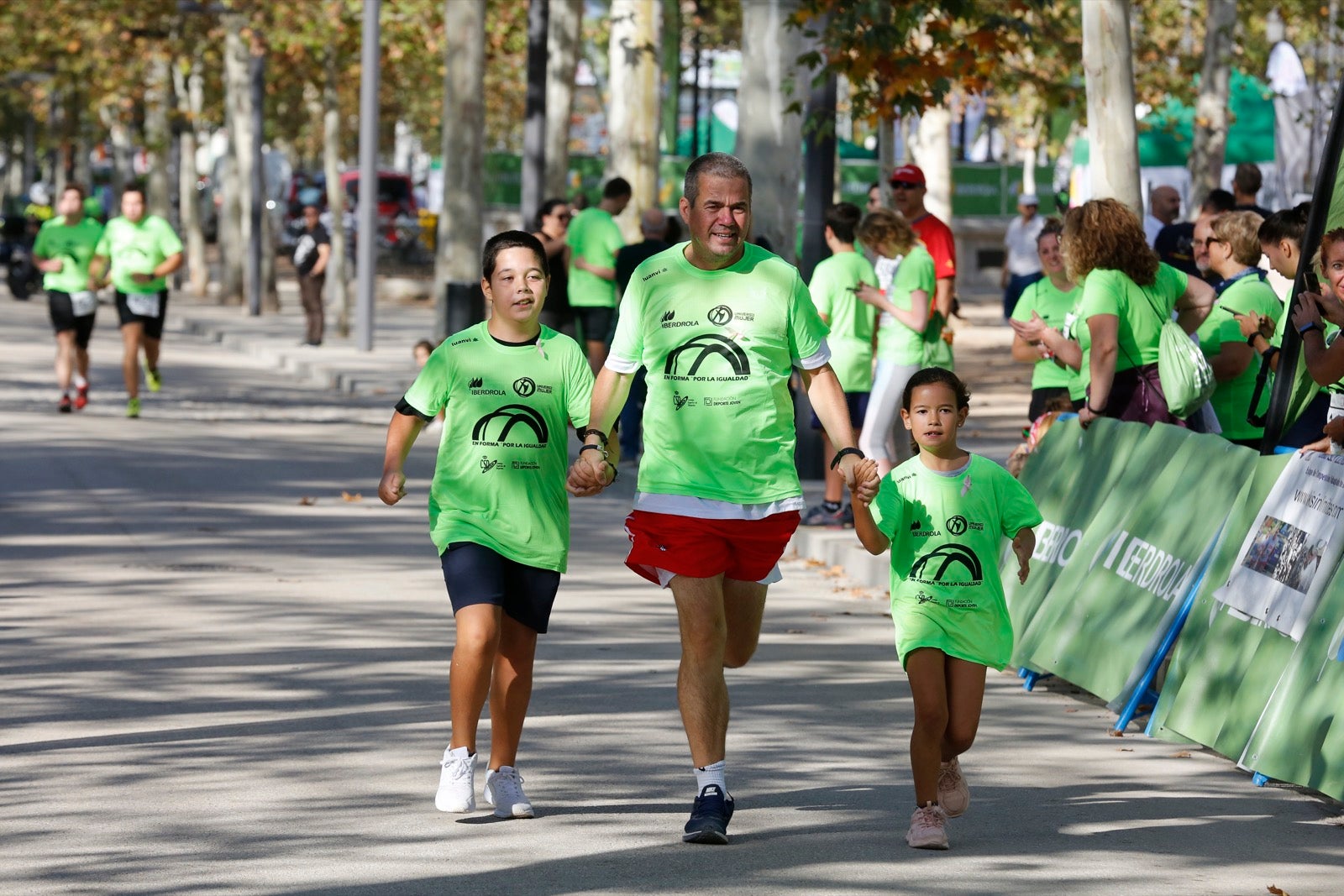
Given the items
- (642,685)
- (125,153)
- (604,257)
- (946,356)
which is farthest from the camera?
(125,153)

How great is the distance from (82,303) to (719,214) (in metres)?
13.7

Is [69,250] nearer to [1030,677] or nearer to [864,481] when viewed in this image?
[1030,677]

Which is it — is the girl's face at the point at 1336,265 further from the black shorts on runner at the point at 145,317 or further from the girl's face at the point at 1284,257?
the black shorts on runner at the point at 145,317

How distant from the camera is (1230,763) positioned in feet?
25.1

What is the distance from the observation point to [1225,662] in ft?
25.1

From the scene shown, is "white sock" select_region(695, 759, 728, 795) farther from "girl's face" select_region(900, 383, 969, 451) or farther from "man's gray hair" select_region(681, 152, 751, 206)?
"man's gray hair" select_region(681, 152, 751, 206)

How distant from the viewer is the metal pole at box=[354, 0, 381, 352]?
90.7ft

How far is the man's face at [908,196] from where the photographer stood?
1281 cm

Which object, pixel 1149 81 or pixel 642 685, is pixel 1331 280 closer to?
pixel 642 685

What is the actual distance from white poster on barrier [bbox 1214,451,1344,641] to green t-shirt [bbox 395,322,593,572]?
2.43 meters

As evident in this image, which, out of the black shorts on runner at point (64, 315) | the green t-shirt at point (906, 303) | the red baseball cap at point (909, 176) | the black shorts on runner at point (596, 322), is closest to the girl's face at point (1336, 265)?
the green t-shirt at point (906, 303)

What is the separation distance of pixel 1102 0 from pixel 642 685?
230 inches

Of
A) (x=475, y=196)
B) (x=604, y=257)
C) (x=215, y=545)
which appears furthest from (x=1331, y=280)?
(x=475, y=196)

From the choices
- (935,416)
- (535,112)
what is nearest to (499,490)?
(935,416)
